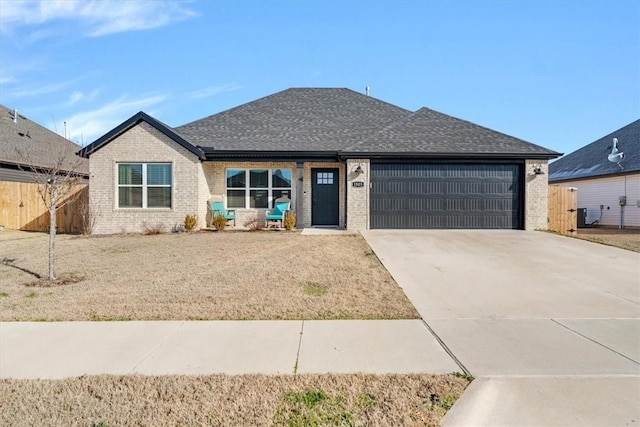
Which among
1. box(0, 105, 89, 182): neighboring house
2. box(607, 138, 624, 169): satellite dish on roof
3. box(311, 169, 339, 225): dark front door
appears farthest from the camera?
box(607, 138, 624, 169): satellite dish on roof

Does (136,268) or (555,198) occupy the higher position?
(555,198)

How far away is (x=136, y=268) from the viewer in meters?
8.17

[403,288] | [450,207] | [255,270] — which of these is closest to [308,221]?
[450,207]

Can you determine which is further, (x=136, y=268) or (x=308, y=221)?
(x=308, y=221)

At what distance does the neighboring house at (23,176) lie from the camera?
619 inches

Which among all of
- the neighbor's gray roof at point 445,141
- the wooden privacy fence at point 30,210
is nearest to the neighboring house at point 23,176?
the wooden privacy fence at point 30,210

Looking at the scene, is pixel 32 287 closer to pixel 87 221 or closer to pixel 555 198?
pixel 87 221

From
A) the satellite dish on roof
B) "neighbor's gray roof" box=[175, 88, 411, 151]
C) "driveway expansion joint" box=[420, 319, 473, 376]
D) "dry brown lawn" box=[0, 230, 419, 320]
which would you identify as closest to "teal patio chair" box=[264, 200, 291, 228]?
"neighbor's gray roof" box=[175, 88, 411, 151]

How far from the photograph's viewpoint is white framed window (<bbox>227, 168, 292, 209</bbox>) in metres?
15.8

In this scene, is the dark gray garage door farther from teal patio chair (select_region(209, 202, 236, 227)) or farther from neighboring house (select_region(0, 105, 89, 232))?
neighboring house (select_region(0, 105, 89, 232))

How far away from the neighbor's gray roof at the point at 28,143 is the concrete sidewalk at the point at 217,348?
52.7 ft

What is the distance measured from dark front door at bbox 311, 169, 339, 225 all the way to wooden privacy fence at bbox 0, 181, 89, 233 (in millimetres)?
9673

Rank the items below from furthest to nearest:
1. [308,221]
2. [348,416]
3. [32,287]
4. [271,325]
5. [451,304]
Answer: [308,221] < [32,287] < [451,304] < [271,325] < [348,416]

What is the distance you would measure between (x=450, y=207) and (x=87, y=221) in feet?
46.8
